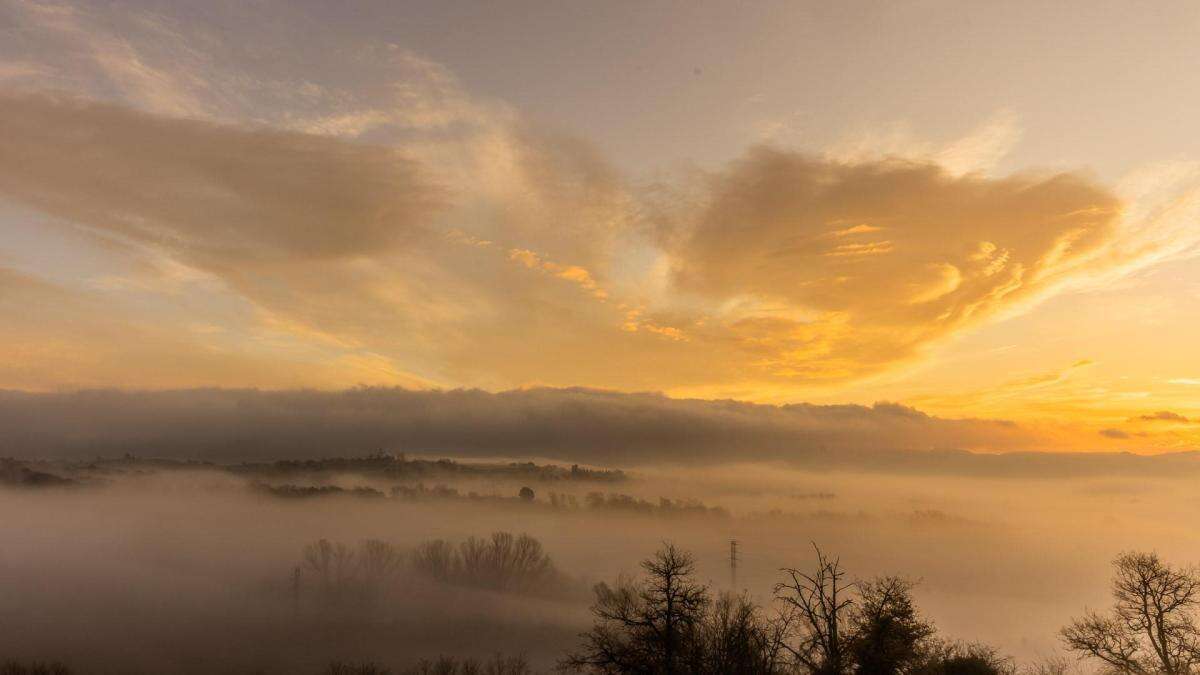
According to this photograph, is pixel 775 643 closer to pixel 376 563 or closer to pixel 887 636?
pixel 887 636

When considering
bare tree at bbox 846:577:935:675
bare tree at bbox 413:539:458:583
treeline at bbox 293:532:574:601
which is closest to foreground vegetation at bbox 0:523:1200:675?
bare tree at bbox 846:577:935:675

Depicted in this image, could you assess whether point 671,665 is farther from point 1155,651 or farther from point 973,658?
point 1155,651

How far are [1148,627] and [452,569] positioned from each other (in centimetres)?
17879

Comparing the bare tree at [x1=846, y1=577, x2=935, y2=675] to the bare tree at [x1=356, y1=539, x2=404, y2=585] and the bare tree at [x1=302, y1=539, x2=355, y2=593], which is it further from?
the bare tree at [x1=356, y1=539, x2=404, y2=585]

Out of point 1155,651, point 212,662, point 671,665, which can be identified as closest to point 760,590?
point 212,662

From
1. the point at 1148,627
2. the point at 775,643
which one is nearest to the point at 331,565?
Result: the point at 775,643

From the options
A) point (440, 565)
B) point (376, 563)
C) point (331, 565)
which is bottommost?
point (440, 565)

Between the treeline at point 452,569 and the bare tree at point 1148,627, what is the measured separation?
153976 mm

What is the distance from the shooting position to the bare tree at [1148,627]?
38188 millimetres

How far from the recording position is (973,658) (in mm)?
34344

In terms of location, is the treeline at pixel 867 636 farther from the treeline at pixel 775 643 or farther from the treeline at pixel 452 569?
the treeline at pixel 452 569

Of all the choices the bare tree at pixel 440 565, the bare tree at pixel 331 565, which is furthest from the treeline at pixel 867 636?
the bare tree at pixel 440 565

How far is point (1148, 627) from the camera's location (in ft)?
128

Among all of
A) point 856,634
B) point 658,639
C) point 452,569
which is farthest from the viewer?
point 452,569
